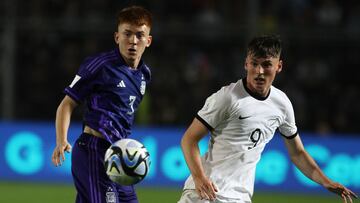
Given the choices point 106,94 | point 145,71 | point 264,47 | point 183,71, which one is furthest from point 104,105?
point 183,71

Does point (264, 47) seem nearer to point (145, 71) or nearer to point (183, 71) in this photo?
point (145, 71)

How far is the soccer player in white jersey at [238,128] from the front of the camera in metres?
5.17

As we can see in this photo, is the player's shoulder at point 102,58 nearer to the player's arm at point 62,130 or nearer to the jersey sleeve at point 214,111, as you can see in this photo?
the player's arm at point 62,130

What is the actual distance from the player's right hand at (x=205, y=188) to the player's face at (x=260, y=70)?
76cm

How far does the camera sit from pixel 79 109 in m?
14.6

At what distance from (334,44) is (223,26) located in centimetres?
231

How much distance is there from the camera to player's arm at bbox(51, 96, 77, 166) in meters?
5.30

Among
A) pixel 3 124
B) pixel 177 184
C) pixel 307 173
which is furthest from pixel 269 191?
pixel 307 173

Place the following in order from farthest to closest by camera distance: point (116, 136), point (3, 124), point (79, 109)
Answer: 1. point (79, 109)
2. point (3, 124)
3. point (116, 136)

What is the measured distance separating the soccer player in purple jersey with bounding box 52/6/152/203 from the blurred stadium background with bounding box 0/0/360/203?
7.05 metres

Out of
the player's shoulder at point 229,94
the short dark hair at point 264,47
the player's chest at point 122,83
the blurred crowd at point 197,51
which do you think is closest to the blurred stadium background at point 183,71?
the blurred crowd at point 197,51

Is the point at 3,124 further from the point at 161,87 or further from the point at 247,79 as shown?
the point at 247,79

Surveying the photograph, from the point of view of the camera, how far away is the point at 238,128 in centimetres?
527

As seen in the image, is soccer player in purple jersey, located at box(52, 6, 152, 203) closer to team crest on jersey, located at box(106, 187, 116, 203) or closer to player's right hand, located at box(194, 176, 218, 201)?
team crest on jersey, located at box(106, 187, 116, 203)
